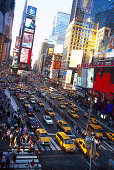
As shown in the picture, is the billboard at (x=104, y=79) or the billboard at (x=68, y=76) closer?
the billboard at (x=104, y=79)

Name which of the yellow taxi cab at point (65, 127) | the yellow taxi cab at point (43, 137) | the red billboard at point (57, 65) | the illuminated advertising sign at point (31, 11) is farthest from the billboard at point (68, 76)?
the yellow taxi cab at point (43, 137)

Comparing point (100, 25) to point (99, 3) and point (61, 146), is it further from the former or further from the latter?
point (61, 146)

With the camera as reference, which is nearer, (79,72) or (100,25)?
(79,72)

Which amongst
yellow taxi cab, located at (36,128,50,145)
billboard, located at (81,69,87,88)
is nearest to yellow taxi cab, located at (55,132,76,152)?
yellow taxi cab, located at (36,128,50,145)

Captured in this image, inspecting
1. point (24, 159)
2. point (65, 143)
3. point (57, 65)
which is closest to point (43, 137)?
point (65, 143)

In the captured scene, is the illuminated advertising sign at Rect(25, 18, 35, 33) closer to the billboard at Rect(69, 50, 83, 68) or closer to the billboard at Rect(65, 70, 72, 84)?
the billboard at Rect(69, 50, 83, 68)

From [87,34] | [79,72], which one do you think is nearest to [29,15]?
[79,72]

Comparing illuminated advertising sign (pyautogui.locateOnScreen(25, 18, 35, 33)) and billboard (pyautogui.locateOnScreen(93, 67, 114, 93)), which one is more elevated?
illuminated advertising sign (pyautogui.locateOnScreen(25, 18, 35, 33))

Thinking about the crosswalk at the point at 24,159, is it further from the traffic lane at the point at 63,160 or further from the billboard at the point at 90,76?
the billboard at the point at 90,76
